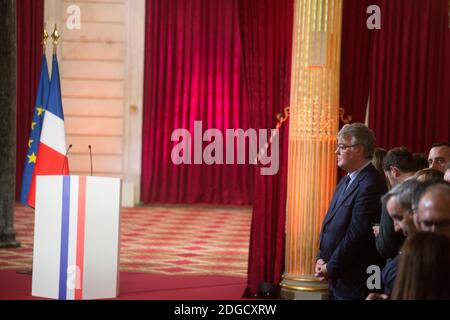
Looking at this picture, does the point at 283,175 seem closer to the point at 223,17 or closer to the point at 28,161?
the point at 28,161

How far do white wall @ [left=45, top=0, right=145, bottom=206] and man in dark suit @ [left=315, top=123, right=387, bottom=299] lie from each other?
946 cm

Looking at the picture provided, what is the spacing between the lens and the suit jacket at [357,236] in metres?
4.57

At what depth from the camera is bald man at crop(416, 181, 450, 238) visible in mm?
2723

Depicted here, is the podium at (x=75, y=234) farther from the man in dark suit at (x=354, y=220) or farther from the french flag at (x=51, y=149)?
the french flag at (x=51, y=149)

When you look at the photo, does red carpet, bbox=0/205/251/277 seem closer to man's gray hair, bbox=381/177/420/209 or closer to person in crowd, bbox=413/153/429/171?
person in crowd, bbox=413/153/429/171

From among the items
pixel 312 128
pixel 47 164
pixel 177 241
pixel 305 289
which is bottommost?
pixel 177 241

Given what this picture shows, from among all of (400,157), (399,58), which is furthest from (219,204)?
(400,157)

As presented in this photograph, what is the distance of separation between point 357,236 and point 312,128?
175 cm

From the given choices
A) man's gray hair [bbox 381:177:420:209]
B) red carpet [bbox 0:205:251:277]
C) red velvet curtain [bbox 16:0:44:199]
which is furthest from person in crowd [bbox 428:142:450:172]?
red velvet curtain [bbox 16:0:44:199]

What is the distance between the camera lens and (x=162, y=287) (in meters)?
6.81

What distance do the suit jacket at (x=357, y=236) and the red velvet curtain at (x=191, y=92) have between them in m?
9.62

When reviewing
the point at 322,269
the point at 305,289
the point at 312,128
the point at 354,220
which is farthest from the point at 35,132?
the point at 354,220

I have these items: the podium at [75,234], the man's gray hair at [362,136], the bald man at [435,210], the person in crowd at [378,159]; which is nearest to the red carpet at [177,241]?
the podium at [75,234]

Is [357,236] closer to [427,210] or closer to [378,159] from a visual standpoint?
[378,159]
